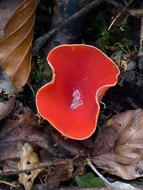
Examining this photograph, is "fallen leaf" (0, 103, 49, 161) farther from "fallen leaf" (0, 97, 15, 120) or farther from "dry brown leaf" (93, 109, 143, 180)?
"dry brown leaf" (93, 109, 143, 180)

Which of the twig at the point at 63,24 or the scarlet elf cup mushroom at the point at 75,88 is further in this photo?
the twig at the point at 63,24

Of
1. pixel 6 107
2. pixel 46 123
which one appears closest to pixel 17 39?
pixel 6 107

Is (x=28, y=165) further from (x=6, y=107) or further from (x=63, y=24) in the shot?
(x=63, y=24)

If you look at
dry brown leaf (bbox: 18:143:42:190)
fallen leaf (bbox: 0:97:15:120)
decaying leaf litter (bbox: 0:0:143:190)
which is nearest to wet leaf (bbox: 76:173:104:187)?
decaying leaf litter (bbox: 0:0:143:190)

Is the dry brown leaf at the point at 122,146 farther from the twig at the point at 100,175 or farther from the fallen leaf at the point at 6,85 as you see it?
the fallen leaf at the point at 6,85

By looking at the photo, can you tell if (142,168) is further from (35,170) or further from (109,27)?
(109,27)

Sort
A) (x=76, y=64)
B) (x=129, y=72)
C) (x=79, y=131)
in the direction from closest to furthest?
1. (x=79, y=131)
2. (x=76, y=64)
3. (x=129, y=72)

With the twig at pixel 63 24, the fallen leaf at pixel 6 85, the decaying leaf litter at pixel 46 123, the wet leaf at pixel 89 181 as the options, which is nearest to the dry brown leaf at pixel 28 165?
the decaying leaf litter at pixel 46 123

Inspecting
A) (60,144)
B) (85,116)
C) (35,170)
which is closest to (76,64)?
(85,116)
